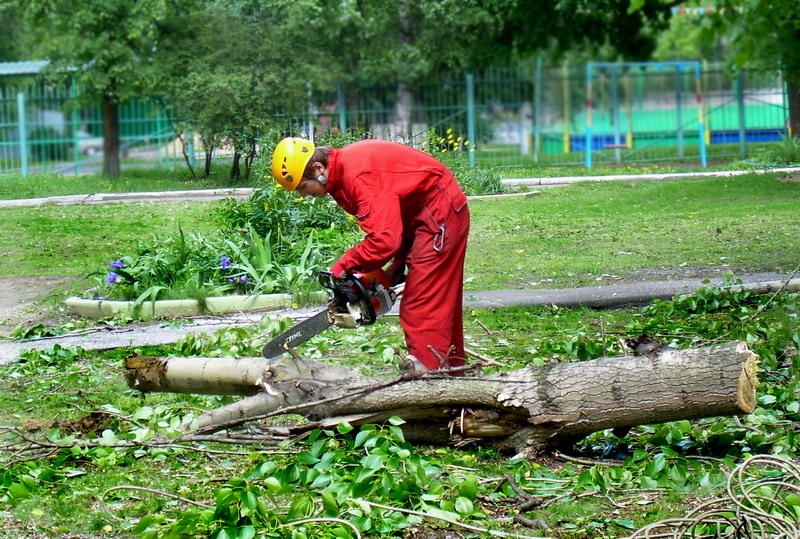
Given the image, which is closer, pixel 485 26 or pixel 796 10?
pixel 796 10

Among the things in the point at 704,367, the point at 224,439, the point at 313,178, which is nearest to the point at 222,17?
the point at 313,178

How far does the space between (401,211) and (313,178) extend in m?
0.49

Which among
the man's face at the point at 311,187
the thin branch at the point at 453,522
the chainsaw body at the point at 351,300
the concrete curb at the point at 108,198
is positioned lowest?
the thin branch at the point at 453,522

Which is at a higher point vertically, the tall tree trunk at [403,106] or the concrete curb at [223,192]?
the tall tree trunk at [403,106]

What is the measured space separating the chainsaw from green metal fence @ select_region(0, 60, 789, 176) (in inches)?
264

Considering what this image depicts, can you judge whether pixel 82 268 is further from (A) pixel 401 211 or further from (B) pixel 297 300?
(A) pixel 401 211

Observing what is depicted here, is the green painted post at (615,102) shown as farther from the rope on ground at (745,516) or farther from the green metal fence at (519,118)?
the rope on ground at (745,516)

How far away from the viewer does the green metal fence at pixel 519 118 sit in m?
14.7

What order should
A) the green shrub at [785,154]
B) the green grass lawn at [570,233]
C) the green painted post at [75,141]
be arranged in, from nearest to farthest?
the green grass lawn at [570,233] → the green painted post at [75,141] → the green shrub at [785,154]

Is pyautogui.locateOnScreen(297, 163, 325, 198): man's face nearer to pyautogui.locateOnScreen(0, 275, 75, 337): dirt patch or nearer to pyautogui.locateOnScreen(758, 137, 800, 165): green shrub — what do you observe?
pyautogui.locateOnScreen(0, 275, 75, 337): dirt patch

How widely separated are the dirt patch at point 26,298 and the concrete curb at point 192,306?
56 cm

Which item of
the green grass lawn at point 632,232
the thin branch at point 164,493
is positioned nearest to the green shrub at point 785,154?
the green grass lawn at point 632,232

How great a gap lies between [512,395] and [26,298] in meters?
6.69

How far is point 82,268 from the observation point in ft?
36.4
